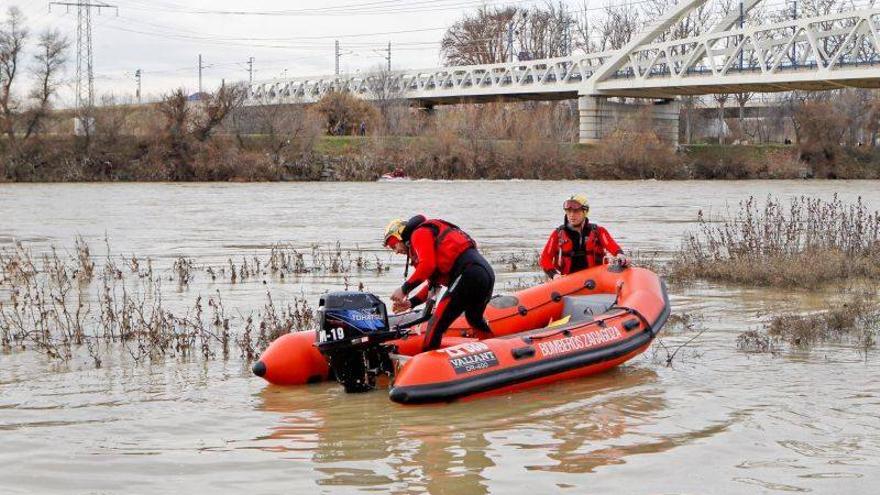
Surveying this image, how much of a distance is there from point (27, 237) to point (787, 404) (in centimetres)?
1790

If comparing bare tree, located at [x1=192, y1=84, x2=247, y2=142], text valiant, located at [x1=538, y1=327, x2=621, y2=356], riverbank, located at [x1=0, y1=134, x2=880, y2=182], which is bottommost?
text valiant, located at [x1=538, y1=327, x2=621, y2=356]

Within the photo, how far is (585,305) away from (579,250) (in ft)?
2.17

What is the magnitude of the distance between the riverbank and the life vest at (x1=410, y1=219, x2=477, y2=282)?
1557 inches

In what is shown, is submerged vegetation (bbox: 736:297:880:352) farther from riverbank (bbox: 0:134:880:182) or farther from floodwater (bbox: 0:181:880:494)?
riverbank (bbox: 0:134:880:182)

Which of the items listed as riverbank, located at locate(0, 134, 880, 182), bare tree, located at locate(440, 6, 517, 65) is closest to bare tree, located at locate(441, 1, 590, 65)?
bare tree, located at locate(440, 6, 517, 65)

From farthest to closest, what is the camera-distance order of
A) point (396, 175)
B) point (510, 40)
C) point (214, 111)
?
point (510, 40)
point (214, 111)
point (396, 175)

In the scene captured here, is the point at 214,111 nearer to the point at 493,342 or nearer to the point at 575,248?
the point at 575,248

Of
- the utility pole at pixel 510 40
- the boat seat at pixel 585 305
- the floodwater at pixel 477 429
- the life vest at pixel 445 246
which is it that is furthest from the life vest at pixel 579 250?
the utility pole at pixel 510 40

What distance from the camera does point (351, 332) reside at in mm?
8062

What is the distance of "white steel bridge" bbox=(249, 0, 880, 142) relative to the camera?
56.3 meters

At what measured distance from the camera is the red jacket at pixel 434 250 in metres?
8.44

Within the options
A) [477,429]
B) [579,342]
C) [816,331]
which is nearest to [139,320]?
[579,342]

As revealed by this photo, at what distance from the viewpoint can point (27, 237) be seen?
22.8 metres

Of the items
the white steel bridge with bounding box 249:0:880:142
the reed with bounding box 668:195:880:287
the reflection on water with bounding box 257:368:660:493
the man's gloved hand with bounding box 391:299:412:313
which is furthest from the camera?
the white steel bridge with bounding box 249:0:880:142
